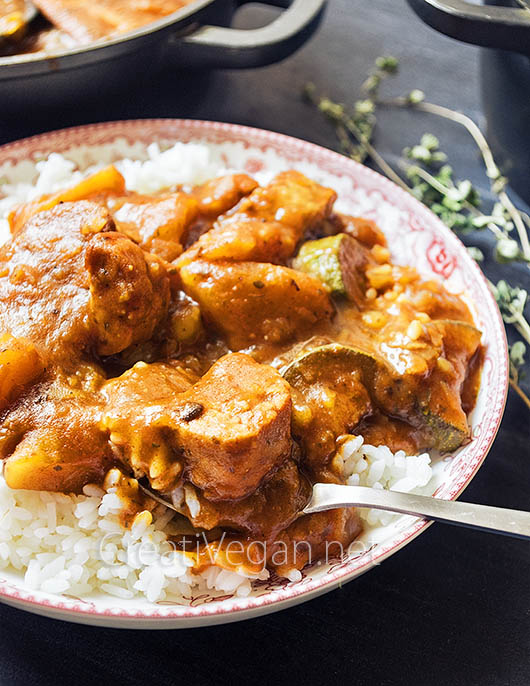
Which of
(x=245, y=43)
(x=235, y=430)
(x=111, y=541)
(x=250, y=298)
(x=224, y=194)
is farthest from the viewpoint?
(x=245, y=43)

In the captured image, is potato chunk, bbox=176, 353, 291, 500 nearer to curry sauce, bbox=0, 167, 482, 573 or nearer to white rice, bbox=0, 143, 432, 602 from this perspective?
curry sauce, bbox=0, 167, 482, 573

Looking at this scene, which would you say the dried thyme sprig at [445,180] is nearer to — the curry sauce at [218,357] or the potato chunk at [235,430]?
the curry sauce at [218,357]

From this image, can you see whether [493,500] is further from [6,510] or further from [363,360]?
[6,510]

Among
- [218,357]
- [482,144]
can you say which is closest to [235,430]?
[218,357]

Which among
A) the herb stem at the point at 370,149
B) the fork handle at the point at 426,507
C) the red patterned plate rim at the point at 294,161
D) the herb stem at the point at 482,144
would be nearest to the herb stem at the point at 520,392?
the red patterned plate rim at the point at 294,161

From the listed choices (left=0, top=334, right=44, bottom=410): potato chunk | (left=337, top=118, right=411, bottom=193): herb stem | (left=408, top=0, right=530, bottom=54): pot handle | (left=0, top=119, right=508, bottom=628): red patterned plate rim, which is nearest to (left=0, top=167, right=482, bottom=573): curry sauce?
(left=0, top=334, right=44, bottom=410): potato chunk

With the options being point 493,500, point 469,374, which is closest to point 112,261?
point 469,374

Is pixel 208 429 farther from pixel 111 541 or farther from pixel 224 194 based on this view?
pixel 224 194
